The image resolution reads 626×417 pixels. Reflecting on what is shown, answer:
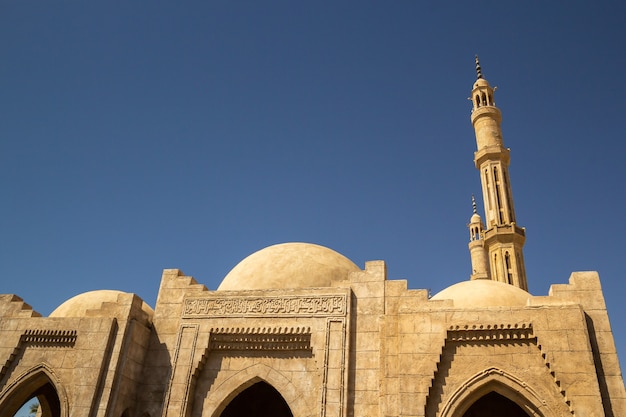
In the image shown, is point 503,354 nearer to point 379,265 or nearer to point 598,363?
point 598,363

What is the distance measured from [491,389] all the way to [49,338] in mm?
9721

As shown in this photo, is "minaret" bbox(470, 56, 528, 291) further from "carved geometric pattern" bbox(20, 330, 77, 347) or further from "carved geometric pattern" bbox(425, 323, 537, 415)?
"carved geometric pattern" bbox(20, 330, 77, 347)

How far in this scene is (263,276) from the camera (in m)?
12.5

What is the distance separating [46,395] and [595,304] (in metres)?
14.7

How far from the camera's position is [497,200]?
20.6 metres

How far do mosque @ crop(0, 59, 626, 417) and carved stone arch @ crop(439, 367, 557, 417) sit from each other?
0.9 inches

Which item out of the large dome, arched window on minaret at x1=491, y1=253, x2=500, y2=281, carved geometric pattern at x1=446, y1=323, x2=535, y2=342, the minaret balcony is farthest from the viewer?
the minaret balcony

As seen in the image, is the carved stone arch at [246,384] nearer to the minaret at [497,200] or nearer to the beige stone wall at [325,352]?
the beige stone wall at [325,352]

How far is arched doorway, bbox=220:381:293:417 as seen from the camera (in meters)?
13.1

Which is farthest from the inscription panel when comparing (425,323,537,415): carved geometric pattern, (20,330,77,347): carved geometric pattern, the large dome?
(20,330,77,347): carved geometric pattern

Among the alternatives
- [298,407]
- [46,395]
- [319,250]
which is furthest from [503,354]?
[46,395]

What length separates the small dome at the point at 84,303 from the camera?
13.4 m

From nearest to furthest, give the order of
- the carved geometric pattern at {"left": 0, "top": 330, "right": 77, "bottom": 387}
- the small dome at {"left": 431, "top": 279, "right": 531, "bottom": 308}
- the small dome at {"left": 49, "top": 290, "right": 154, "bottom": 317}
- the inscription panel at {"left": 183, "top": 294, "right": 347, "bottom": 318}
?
the small dome at {"left": 431, "top": 279, "right": 531, "bottom": 308} → the inscription panel at {"left": 183, "top": 294, "right": 347, "bottom": 318} → the carved geometric pattern at {"left": 0, "top": 330, "right": 77, "bottom": 387} → the small dome at {"left": 49, "top": 290, "right": 154, "bottom": 317}

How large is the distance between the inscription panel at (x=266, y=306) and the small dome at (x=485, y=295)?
2499mm
